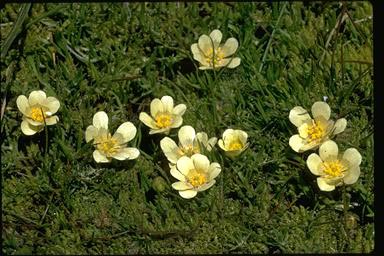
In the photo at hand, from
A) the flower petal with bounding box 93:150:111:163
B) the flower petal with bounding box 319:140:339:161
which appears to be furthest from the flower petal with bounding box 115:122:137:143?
the flower petal with bounding box 319:140:339:161

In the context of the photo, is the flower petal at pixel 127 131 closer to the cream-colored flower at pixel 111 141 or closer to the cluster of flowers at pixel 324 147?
the cream-colored flower at pixel 111 141

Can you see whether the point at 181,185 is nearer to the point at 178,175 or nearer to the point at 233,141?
the point at 178,175

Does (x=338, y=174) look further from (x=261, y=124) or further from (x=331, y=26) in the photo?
(x=331, y=26)

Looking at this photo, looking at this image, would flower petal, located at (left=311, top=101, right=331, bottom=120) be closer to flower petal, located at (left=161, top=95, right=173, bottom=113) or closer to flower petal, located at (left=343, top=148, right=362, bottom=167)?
flower petal, located at (left=343, top=148, right=362, bottom=167)

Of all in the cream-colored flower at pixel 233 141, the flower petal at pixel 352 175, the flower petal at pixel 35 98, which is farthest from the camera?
the flower petal at pixel 35 98

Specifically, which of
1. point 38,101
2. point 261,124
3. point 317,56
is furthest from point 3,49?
point 317,56

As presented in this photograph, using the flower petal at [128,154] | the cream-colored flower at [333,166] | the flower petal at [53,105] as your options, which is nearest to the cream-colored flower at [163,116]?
the flower petal at [128,154]
